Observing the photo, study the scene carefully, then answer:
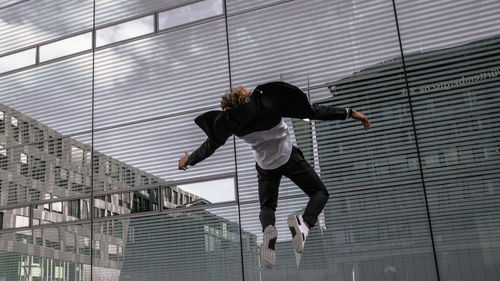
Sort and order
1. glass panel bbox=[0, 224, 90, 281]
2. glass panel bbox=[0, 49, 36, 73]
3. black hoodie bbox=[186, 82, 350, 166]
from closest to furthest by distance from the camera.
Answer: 1. black hoodie bbox=[186, 82, 350, 166]
2. glass panel bbox=[0, 224, 90, 281]
3. glass panel bbox=[0, 49, 36, 73]

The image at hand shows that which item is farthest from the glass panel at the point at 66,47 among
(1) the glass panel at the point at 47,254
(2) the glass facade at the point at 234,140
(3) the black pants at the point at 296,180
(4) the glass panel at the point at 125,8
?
(3) the black pants at the point at 296,180

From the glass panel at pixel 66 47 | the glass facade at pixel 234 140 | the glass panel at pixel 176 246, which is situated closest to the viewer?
the glass facade at pixel 234 140

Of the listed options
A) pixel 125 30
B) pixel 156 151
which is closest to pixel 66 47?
pixel 125 30

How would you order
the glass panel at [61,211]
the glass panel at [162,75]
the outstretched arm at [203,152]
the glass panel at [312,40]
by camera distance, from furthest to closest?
the glass panel at [61,211], the glass panel at [162,75], the glass panel at [312,40], the outstretched arm at [203,152]

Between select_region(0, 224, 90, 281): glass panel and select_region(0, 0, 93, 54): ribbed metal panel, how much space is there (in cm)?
289

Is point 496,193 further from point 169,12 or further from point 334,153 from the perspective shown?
point 169,12

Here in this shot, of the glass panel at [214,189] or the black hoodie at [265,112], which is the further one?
the glass panel at [214,189]

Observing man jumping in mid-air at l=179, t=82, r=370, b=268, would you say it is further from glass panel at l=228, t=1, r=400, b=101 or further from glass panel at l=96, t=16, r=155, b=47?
glass panel at l=96, t=16, r=155, b=47

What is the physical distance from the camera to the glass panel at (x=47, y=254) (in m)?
6.35

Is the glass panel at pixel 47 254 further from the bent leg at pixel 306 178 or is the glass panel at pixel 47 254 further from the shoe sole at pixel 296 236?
the shoe sole at pixel 296 236

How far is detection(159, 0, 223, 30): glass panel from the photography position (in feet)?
20.4

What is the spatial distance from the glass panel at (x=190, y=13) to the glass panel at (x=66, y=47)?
126 centimetres

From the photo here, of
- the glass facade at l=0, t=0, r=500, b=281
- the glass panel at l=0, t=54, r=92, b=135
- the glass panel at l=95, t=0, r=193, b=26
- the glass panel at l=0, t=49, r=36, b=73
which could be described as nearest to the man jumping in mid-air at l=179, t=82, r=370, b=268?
the glass facade at l=0, t=0, r=500, b=281

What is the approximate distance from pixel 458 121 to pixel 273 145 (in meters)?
2.11
